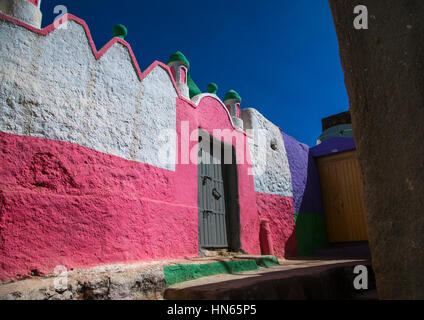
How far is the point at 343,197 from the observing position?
8.34 meters

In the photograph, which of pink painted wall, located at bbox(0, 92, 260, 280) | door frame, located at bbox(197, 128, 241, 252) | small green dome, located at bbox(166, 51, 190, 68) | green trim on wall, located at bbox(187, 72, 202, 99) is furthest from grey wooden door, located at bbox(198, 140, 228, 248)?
green trim on wall, located at bbox(187, 72, 202, 99)

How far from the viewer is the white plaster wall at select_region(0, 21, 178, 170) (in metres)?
2.96

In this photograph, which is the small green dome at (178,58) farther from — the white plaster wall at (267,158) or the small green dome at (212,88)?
the white plaster wall at (267,158)

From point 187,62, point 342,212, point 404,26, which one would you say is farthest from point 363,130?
point 342,212

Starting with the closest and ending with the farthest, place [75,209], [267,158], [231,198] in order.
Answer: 1. [75,209]
2. [231,198]
3. [267,158]

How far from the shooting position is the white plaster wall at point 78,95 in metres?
2.96

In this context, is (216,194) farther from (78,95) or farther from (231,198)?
(78,95)

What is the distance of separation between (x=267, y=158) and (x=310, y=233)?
7.39 feet

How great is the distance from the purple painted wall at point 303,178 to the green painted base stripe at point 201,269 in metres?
3.80

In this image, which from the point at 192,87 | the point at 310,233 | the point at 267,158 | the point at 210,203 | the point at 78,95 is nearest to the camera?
the point at 78,95

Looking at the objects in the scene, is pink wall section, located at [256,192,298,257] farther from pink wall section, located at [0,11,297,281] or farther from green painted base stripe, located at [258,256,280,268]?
pink wall section, located at [0,11,297,281]

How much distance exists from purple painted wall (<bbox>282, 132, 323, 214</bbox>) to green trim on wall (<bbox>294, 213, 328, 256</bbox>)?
16 centimetres

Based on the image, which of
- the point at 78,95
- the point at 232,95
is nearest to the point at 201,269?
the point at 78,95
